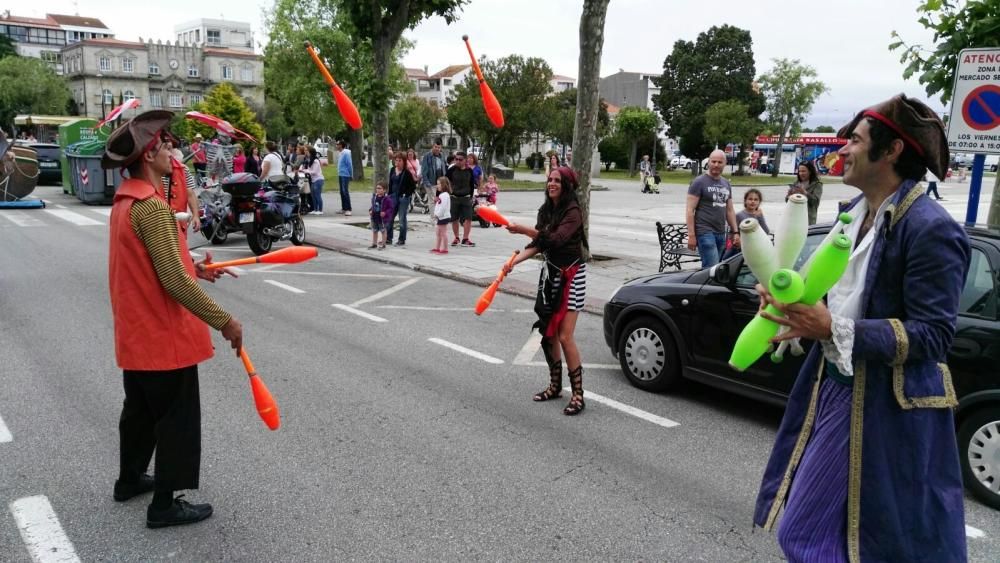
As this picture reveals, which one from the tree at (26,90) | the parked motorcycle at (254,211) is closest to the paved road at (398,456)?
the parked motorcycle at (254,211)

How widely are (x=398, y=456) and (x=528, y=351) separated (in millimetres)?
2861

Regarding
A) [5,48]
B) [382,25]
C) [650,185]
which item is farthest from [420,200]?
[5,48]

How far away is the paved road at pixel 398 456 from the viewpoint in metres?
3.65

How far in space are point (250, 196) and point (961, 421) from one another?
1177 cm

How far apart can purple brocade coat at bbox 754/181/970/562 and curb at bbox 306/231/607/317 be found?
5.87 meters

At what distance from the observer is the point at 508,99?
44.4m

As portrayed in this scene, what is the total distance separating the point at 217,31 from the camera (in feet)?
419

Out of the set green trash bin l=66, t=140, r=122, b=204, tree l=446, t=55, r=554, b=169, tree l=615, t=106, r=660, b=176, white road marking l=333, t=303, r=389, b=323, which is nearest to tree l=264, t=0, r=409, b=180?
tree l=446, t=55, r=554, b=169

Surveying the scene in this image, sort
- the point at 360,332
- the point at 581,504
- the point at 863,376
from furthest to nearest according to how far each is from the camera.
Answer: the point at 360,332
the point at 581,504
the point at 863,376

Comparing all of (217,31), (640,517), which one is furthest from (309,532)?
(217,31)

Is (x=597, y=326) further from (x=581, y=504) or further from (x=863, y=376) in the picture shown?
(x=863, y=376)

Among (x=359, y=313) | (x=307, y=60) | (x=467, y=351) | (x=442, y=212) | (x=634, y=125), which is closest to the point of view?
(x=467, y=351)

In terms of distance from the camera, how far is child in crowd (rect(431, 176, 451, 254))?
44.2ft

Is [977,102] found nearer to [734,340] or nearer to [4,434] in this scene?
[734,340]
